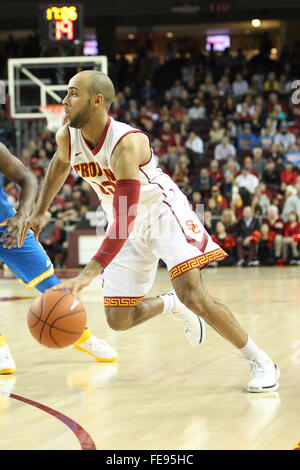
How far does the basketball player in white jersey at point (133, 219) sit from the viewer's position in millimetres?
4320

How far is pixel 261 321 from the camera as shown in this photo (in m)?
7.38

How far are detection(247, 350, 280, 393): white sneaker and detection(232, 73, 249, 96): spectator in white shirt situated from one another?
52.8 ft

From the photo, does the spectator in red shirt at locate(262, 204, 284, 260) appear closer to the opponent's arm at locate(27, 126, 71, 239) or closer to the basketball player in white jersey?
the basketball player in white jersey


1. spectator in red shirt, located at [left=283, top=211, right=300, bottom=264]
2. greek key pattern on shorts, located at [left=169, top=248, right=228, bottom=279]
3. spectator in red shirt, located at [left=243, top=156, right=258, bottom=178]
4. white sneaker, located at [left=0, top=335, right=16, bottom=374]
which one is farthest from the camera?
spectator in red shirt, located at [left=243, top=156, right=258, bottom=178]

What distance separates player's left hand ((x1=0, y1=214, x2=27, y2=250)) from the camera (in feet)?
15.9

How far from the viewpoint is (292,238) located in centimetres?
Result: 1440

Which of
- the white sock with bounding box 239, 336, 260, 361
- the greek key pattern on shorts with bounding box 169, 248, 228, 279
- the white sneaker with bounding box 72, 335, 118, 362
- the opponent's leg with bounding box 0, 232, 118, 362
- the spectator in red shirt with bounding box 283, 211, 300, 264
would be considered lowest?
the spectator in red shirt with bounding box 283, 211, 300, 264

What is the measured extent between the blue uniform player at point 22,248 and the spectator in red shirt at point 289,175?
10.7 meters

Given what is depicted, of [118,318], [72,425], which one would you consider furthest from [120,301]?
[72,425]

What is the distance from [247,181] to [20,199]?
1111cm

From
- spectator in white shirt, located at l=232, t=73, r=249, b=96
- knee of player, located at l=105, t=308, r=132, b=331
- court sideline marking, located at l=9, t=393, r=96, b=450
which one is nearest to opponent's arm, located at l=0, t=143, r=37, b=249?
knee of player, located at l=105, t=308, r=132, b=331

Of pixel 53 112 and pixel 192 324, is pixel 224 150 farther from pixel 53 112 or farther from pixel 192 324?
pixel 192 324
